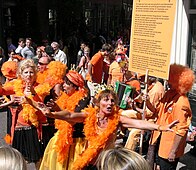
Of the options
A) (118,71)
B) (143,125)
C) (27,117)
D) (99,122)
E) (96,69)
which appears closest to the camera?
(143,125)

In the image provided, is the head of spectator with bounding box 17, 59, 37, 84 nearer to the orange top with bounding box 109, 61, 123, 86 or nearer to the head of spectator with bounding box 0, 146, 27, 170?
the head of spectator with bounding box 0, 146, 27, 170

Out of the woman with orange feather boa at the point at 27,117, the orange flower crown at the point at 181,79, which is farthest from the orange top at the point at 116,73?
the orange flower crown at the point at 181,79

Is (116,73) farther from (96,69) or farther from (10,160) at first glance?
(10,160)

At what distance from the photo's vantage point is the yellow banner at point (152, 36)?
12.2ft

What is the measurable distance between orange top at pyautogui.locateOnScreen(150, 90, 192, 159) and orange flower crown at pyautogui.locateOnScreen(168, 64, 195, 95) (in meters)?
0.09

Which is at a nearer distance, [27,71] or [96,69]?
[27,71]

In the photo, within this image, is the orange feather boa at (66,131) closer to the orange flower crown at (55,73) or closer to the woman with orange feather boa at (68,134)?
the woman with orange feather boa at (68,134)

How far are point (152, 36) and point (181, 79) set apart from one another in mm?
562

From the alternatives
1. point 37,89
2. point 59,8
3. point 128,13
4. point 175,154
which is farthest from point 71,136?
point 128,13

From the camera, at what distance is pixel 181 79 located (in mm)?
3816

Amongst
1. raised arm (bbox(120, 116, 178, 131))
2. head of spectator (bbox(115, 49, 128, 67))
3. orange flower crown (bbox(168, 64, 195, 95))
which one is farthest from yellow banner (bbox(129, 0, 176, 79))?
head of spectator (bbox(115, 49, 128, 67))

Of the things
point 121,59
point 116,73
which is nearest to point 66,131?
point 116,73

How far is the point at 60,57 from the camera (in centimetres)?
1070

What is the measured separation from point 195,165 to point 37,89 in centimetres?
259
